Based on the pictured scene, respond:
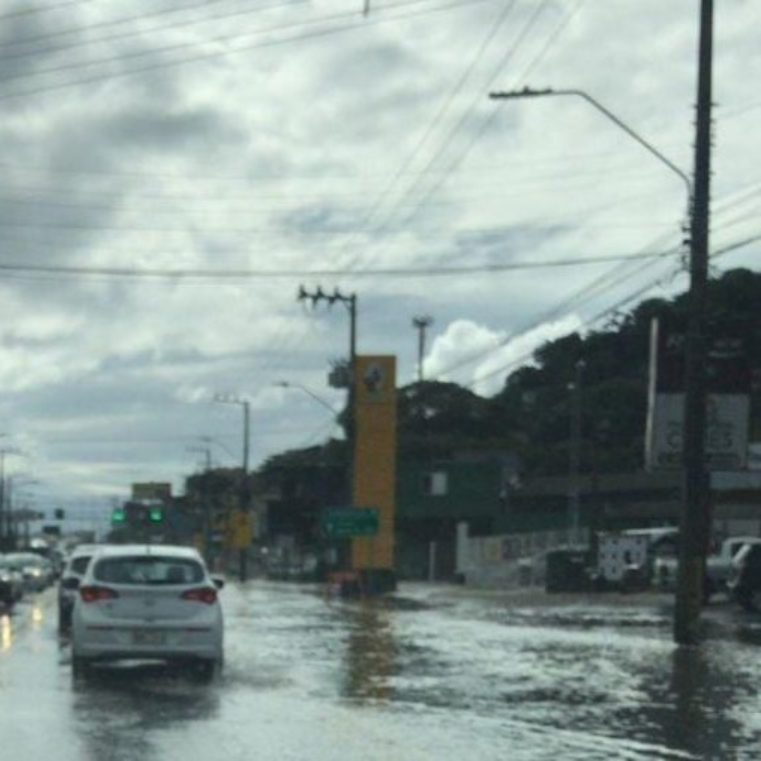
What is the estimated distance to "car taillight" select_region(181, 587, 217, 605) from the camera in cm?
2136

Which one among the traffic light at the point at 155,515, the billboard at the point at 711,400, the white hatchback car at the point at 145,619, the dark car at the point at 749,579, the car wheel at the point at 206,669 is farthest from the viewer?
the traffic light at the point at 155,515

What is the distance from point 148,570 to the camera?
857 inches

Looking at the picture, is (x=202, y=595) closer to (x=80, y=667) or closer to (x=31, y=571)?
(x=80, y=667)

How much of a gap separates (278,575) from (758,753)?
300ft

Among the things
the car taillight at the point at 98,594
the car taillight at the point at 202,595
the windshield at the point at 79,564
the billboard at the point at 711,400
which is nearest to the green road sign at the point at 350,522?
the windshield at the point at 79,564

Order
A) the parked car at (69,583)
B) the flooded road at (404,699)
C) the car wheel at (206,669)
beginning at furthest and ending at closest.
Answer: the parked car at (69,583)
the car wheel at (206,669)
the flooded road at (404,699)

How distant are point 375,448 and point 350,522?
154 inches

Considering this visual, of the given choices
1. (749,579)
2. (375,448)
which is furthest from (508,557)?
(749,579)

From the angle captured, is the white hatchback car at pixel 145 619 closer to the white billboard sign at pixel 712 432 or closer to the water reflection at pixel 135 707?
the water reflection at pixel 135 707

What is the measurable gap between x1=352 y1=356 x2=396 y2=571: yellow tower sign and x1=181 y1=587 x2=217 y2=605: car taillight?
124 ft

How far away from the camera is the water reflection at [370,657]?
19578 mm

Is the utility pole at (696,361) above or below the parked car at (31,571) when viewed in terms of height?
above

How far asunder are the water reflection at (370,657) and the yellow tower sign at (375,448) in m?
20.5

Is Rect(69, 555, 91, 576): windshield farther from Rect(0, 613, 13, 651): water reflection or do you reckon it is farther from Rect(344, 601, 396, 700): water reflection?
Rect(344, 601, 396, 700): water reflection
